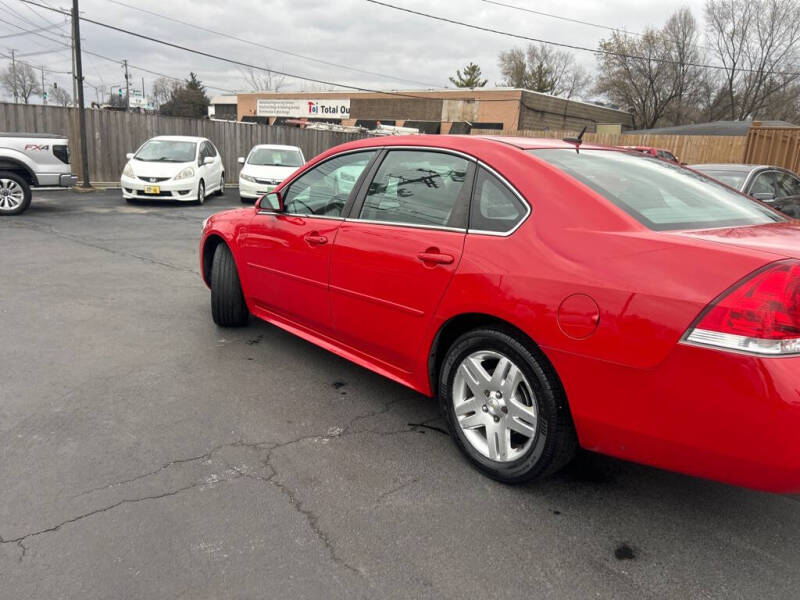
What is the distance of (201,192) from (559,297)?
13269mm

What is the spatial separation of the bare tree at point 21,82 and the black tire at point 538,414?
269ft

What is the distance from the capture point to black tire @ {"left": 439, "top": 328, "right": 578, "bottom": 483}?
2402 millimetres

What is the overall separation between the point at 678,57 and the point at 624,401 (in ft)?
146

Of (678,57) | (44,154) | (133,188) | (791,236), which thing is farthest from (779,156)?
(678,57)

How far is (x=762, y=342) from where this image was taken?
6.09 ft

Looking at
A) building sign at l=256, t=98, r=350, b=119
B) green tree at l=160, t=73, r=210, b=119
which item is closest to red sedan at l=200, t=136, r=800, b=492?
building sign at l=256, t=98, r=350, b=119

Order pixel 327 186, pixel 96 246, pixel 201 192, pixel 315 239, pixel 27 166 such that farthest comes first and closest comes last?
1. pixel 201 192
2. pixel 27 166
3. pixel 96 246
4. pixel 327 186
5. pixel 315 239

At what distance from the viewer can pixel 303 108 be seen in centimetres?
5069

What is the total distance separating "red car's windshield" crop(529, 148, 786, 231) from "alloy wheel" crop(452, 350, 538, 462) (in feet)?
2.86

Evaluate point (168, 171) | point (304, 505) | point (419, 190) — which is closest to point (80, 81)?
point (168, 171)

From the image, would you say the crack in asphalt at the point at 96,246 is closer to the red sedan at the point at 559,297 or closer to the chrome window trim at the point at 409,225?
the red sedan at the point at 559,297

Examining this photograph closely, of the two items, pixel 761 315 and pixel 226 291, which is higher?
pixel 761 315

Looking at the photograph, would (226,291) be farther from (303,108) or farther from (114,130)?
(303,108)

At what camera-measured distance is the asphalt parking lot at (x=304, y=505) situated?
2064 mm
